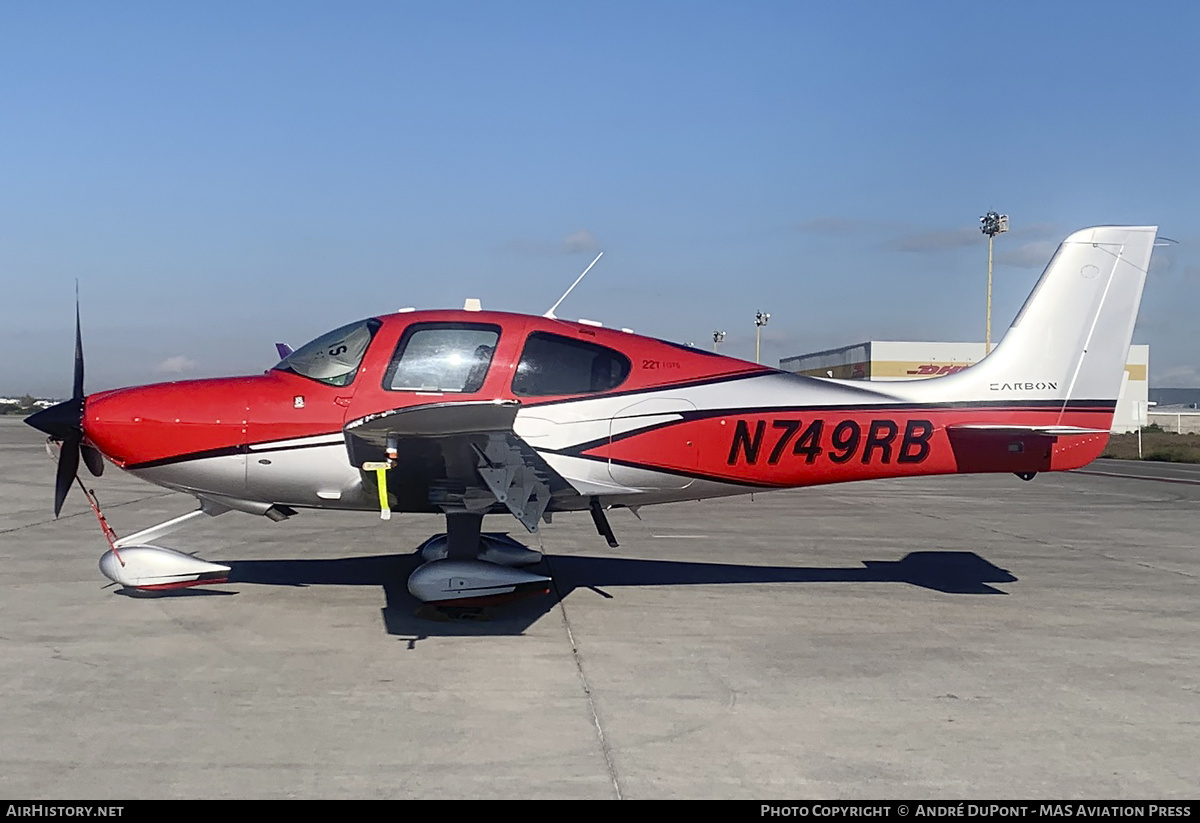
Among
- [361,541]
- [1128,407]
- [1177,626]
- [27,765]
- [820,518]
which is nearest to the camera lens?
[27,765]

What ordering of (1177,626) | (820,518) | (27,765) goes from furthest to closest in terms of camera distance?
1. (820,518)
2. (1177,626)
3. (27,765)

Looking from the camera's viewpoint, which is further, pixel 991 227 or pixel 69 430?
pixel 991 227

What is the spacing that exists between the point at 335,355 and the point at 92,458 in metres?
2.30

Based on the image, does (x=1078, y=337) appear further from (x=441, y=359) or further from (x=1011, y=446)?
(x=441, y=359)

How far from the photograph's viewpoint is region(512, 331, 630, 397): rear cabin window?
7.94 m

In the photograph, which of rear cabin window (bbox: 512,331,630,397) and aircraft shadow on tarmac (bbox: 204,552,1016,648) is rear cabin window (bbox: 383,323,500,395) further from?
aircraft shadow on tarmac (bbox: 204,552,1016,648)

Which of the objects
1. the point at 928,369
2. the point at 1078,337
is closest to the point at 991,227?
the point at 928,369

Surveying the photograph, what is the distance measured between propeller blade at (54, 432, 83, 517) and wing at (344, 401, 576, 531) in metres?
2.33

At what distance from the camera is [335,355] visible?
7945 mm

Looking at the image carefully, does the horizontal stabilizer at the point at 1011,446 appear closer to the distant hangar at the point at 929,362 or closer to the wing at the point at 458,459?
the wing at the point at 458,459

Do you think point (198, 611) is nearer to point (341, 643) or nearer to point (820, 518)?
point (341, 643)

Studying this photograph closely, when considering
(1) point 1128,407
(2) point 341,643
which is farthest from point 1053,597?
(1) point 1128,407

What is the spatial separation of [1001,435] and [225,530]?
9.32m

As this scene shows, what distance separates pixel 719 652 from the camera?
6.72 m
